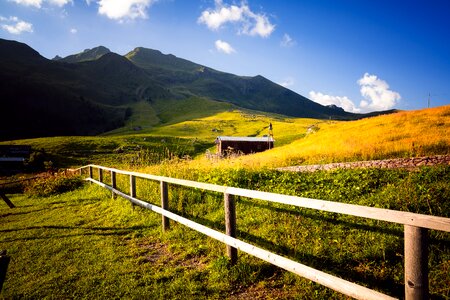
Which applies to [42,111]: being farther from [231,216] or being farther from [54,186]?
[231,216]

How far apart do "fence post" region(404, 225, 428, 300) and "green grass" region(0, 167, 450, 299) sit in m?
1.58

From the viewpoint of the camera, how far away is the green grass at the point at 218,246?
15.1 ft

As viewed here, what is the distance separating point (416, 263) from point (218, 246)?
163 inches

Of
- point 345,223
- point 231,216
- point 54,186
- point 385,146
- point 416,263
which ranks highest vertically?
point 385,146

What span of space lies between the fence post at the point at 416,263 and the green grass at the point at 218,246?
1.58m

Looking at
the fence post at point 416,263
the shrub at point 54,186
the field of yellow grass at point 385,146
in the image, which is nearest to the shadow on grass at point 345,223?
the fence post at point 416,263

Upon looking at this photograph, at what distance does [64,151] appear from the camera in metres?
59.6

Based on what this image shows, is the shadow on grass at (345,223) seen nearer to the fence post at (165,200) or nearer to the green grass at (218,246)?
the green grass at (218,246)

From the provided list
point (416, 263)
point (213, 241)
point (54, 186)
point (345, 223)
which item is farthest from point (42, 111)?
point (416, 263)

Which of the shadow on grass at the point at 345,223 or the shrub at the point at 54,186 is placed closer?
the shadow on grass at the point at 345,223

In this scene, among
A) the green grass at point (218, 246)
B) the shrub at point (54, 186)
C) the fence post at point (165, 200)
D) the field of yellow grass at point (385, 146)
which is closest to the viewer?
the green grass at point (218, 246)

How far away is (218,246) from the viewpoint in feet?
20.0

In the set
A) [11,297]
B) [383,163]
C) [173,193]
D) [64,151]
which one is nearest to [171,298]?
[11,297]

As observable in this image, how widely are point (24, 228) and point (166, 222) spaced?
17.7 feet
